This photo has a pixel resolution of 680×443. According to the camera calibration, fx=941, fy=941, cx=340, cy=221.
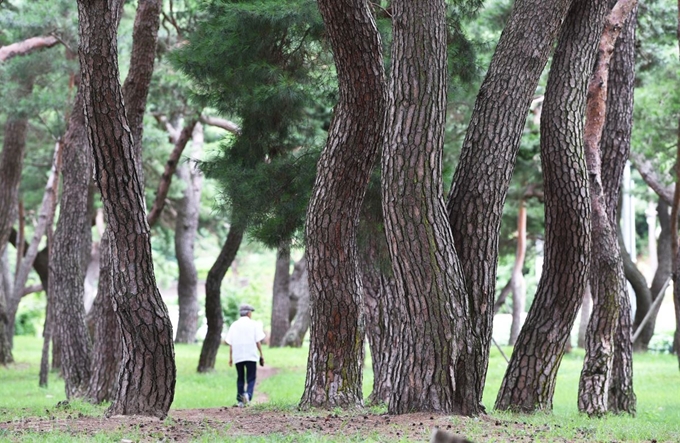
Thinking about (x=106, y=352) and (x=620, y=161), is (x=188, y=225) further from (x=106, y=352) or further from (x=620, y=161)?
(x=620, y=161)

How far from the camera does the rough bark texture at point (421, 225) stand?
25.3 feet

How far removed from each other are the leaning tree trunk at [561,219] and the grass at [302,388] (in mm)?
522

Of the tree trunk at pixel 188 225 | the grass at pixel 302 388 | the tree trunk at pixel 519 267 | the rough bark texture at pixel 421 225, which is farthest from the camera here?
the tree trunk at pixel 188 225

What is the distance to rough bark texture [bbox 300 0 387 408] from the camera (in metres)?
8.55

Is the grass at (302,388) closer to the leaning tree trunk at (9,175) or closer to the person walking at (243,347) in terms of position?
the person walking at (243,347)

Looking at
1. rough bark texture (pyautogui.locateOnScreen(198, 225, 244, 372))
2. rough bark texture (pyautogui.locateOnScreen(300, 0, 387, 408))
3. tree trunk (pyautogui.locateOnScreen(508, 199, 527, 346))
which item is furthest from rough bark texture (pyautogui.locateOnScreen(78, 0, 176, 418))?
tree trunk (pyautogui.locateOnScreen(508, 199, 527, 346))

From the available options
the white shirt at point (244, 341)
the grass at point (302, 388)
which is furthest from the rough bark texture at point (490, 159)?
the white shirt at point (244, 341)

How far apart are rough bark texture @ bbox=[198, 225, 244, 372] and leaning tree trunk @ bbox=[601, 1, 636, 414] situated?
6689 mm

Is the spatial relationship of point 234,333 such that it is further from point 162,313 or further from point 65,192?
point 162,313

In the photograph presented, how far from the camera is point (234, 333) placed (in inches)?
507

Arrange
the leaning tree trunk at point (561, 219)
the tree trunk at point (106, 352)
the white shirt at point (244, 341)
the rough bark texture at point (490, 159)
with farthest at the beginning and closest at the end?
the white shirt at point (244, 341), the tree trunk at point (106, 352), the leaning tree trunk at point (561, 219), the rough bark texture at point (490, 159)

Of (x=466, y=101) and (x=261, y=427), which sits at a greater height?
(x=466, y=101)

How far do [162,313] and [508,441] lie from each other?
11.3 feet

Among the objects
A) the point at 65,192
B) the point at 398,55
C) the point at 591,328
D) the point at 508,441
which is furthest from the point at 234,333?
the point at 508,441
